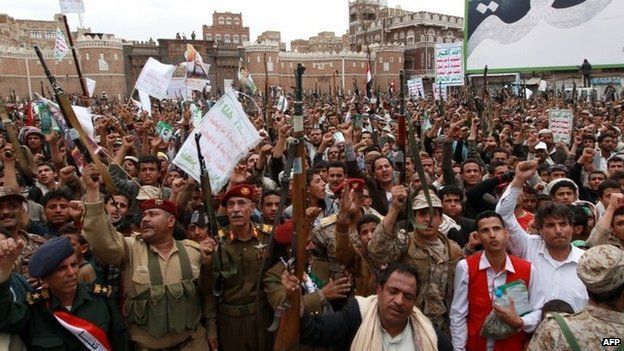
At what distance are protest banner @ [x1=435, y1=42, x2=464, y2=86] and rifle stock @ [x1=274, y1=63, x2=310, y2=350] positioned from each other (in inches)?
485

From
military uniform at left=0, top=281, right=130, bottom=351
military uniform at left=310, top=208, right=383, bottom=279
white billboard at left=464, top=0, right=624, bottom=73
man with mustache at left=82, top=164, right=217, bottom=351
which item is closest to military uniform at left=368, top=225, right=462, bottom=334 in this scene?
military uniform at left=310, top=208, right=383, bottom=279

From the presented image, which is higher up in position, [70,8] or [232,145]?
[70,8]

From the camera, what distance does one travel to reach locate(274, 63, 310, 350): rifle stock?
2346mm

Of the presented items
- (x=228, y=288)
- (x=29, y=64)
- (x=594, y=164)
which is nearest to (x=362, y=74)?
(x=29, y=64)

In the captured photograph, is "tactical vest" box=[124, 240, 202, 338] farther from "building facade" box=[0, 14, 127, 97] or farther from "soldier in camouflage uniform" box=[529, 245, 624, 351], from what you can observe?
"building facade" box=[0, 14, 127, 97]

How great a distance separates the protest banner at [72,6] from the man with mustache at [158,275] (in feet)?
16.6

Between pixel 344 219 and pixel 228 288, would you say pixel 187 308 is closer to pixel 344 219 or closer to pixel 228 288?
pixel 228 288

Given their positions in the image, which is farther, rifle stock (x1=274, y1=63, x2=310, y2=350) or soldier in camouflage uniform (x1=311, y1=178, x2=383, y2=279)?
soldier in camouflage uniform (x1=311, y1=178, x2=383, y2=279)

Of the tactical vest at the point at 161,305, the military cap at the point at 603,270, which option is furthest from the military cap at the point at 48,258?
the military cap at the point at 603,270

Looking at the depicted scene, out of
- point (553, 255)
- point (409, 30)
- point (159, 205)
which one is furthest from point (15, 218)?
point (409, 30)

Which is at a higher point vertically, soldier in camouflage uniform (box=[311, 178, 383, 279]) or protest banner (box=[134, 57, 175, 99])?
protest banner (box=[134, 57, 175, 99])

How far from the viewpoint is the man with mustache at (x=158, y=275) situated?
115 inches

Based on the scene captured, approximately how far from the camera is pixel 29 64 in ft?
178

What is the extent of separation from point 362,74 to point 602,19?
45249 millimetres
